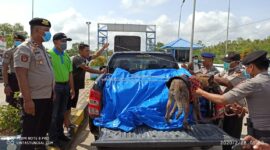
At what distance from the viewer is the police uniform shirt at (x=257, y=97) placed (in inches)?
114

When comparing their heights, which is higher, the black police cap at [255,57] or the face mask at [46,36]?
the face mask at [46,36]

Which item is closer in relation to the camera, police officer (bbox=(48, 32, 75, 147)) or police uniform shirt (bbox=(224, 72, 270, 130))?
police uniform shirt (bbox=(224, 72, 270, 130))

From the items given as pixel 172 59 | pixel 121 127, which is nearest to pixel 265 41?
pixel 172 59

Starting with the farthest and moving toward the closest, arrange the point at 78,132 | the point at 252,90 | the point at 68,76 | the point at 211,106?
the point at 78,132, the point at 68,76, the point at 211,106, the point at 252,90

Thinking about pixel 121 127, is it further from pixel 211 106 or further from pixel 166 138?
pixel 211 106

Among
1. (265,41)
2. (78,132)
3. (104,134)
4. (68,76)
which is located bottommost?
(78,132)

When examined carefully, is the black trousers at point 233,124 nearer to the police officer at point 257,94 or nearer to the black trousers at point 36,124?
the police officer at point 257,94

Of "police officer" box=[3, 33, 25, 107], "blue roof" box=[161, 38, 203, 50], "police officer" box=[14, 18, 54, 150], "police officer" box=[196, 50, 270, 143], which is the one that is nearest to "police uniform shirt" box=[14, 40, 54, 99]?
"police officer" box=[14, 18, 54, 150]

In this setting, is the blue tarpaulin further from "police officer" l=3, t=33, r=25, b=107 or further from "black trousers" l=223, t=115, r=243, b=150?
"police officer" l=3, t=33, r=25, b=107

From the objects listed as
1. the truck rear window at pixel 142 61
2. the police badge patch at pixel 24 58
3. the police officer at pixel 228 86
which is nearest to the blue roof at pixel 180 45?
the truck rear window at pixel 142 61

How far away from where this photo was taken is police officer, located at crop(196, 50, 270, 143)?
9.50ft

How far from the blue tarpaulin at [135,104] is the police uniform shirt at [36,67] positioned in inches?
36.5

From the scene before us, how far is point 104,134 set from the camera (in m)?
3.86

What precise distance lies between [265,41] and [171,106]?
46.4 m
